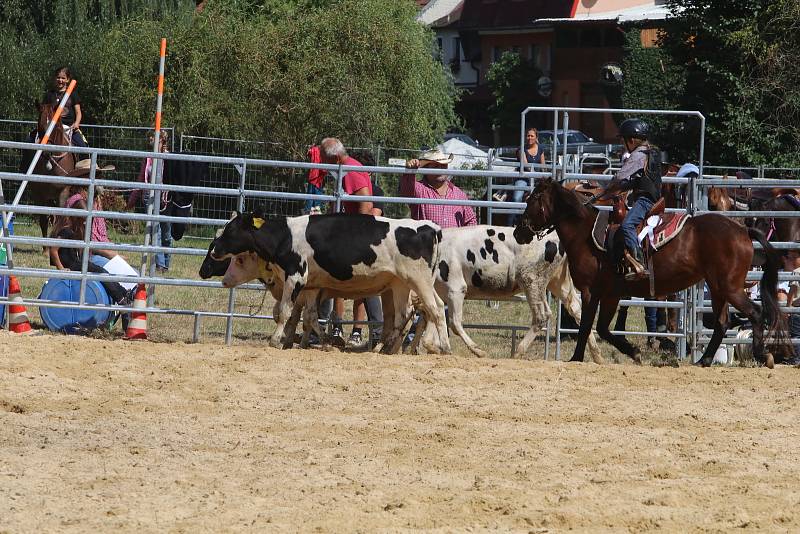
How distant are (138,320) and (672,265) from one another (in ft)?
17.1

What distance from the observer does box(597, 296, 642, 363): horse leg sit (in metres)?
12.3

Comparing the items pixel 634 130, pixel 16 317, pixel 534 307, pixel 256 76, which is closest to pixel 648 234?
pixel 634 130

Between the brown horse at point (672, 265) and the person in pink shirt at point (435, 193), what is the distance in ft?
4.88

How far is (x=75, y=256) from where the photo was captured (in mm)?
14344

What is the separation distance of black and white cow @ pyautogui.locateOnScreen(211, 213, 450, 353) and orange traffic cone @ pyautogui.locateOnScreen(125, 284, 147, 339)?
1.25 metres

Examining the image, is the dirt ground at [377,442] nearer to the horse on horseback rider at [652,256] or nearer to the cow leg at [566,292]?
the horse on horseback rider at [652,256]

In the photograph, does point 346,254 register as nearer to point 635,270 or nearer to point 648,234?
point 635,270

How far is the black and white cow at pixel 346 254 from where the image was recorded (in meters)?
11.9

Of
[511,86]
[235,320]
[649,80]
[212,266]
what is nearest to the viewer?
[212,266]

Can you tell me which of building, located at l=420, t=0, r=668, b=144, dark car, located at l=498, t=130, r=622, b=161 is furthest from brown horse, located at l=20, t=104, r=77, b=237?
building, located at l=420, t=0, r=668, b=144

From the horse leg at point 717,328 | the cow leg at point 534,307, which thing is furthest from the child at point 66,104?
the horse leg at point 717,328

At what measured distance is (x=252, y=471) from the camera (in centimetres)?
736

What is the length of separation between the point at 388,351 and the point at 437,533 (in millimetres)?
6266

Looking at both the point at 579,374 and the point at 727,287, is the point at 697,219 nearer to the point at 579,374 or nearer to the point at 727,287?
the point at 727,287
